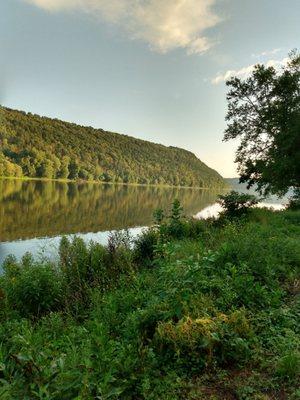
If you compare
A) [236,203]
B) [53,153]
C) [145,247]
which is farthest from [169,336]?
[53,153]

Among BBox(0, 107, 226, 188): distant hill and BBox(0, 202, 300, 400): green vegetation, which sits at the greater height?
BBox(0, 107, 226, 188): distant hill

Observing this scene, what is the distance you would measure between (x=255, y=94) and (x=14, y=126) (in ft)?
424

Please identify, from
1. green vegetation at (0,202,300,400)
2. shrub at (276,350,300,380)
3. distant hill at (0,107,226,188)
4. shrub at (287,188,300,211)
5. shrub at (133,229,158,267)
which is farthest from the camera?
distant hill at (0,107,226,188)

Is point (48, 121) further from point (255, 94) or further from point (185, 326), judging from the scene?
point (185, 326)

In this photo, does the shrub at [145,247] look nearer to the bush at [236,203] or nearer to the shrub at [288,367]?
the bush at [236,203]

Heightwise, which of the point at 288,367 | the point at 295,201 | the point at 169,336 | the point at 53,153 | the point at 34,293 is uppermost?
the point at 53,153

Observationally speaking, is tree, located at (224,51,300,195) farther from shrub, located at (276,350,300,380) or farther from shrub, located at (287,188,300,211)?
shrub, located at (276,350,300,380)

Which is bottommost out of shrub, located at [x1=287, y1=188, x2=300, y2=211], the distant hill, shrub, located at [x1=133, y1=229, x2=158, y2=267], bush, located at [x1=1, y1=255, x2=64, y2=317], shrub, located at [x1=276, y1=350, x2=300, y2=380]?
bush, located at [x1=1, y1=255, x2=64, y2=317]

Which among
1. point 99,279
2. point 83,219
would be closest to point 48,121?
point 83,219

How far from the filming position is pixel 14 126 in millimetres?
144625

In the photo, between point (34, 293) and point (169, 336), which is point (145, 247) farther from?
point (169, 336)

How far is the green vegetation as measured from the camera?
391 centimetres

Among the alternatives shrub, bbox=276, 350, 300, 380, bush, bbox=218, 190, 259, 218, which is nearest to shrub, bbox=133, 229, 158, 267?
bush, bbox=218, 190, 259, 218

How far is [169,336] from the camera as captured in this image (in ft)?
16.8
